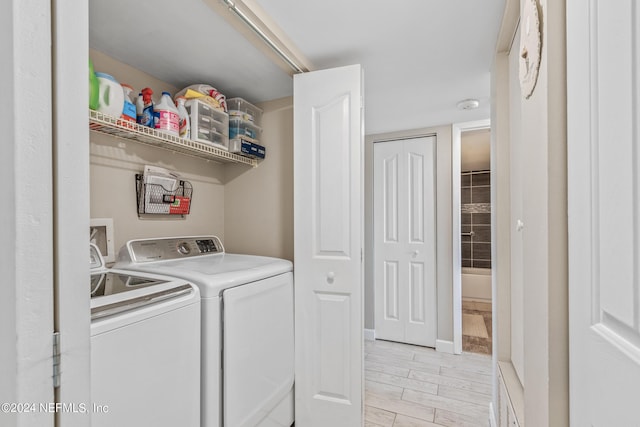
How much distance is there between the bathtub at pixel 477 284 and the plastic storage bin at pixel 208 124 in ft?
14.6

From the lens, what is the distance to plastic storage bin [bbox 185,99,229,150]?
177 cm

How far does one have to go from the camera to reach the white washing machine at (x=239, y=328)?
1.28 m

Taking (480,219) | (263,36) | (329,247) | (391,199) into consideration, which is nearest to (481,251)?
(480,219)

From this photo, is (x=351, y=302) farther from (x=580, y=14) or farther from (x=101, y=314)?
(x=580, y=14)

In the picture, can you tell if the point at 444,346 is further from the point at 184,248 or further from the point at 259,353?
the point at 184,248

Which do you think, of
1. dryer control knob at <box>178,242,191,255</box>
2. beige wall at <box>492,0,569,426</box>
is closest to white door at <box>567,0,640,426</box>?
beige wall at <box>492,0,569,426</box>

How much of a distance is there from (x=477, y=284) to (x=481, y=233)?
33.7 inches

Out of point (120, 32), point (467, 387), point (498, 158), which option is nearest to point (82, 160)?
point (120, 32)

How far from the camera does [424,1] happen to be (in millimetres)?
1304

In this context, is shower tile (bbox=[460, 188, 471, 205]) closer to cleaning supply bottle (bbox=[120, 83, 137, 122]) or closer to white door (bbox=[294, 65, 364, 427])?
white door (bbox=[294, 65, 364, 427])

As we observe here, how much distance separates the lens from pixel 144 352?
989mm

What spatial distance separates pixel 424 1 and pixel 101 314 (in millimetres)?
1747

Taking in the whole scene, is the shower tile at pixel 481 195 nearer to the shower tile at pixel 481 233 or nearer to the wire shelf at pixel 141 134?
the shower tile at pixel 481 233

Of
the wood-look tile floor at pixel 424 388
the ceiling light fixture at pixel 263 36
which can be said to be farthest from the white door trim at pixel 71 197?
the wood-look tile floor at pixel 424 388
